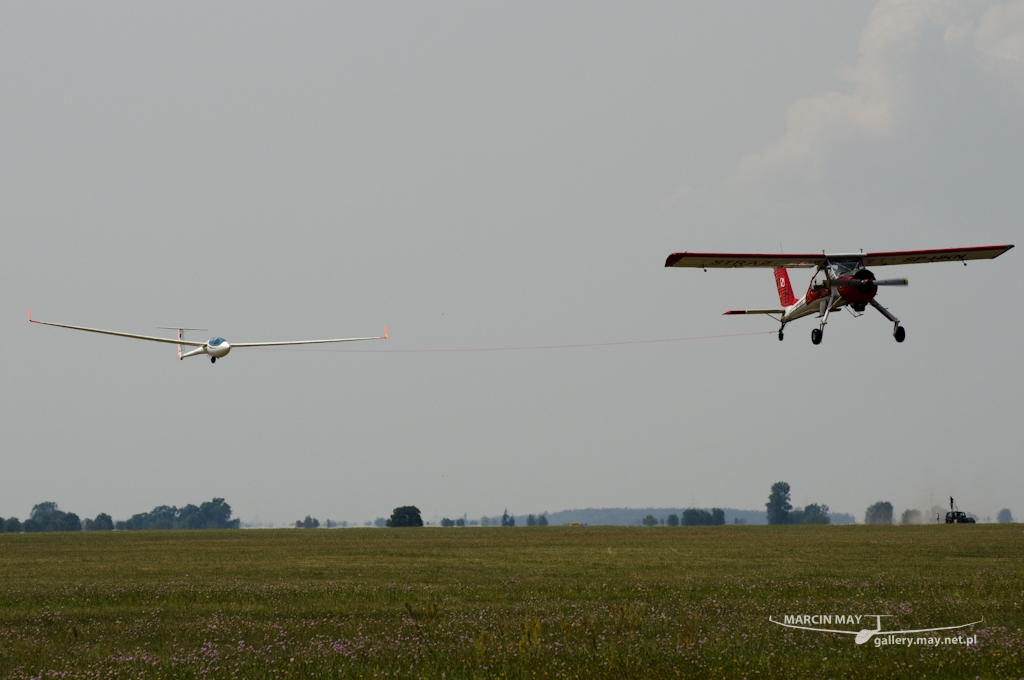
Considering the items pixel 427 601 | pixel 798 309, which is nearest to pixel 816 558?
pixel 798 309

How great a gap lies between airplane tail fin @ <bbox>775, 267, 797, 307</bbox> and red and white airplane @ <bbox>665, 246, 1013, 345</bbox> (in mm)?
4936

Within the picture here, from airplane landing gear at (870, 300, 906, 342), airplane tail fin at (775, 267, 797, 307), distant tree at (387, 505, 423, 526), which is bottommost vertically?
distant tree at (387, 505, 423, 526)

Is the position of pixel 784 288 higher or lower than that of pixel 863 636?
higher

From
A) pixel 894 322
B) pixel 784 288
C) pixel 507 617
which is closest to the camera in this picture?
pixel 507 617

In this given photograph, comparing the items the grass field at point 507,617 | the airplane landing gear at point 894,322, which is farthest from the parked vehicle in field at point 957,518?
the airplane landing gear at point 894,322

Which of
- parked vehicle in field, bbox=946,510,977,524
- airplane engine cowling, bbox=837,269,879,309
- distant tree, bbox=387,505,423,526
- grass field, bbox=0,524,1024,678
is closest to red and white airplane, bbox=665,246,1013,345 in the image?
airplane engine cowling, bbox=837,269,879,309

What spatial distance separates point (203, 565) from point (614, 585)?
917 inches

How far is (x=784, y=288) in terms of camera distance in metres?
45.6

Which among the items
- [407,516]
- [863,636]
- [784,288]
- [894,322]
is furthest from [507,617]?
[407,516]

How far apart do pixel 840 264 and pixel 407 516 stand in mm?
155698

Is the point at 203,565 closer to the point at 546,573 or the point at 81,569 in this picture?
the point at 81,569

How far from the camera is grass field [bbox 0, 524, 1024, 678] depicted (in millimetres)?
19422

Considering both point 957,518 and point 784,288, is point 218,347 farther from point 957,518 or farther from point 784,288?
point 957,518

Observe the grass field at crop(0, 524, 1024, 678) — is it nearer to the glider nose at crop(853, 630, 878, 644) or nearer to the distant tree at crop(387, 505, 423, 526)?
the glider nose at crop(853, 630, 878, 644)
